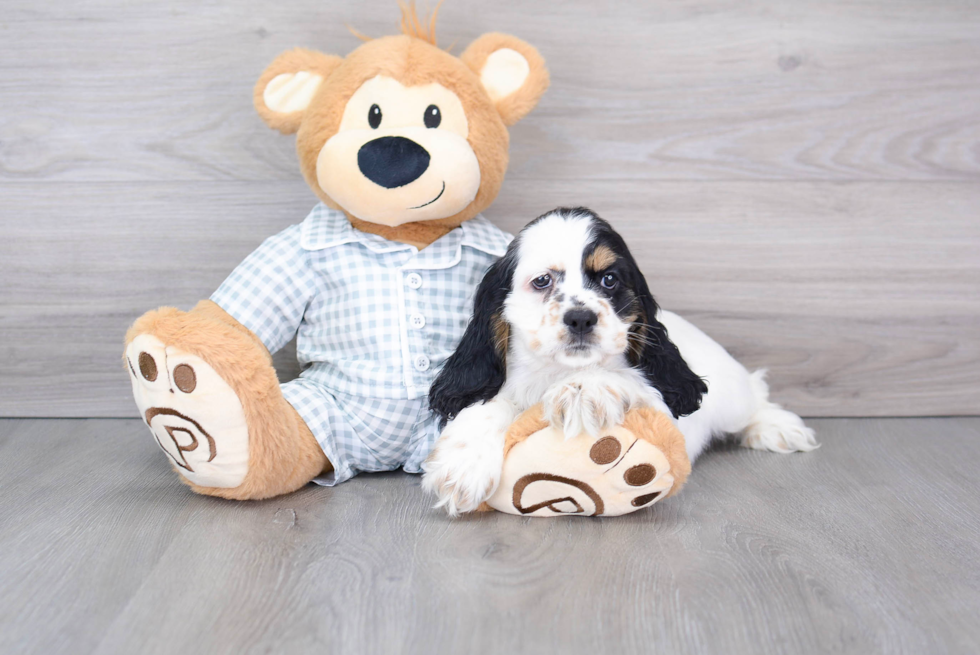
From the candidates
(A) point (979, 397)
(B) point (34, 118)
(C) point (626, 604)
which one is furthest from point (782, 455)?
(B) point (34, 118)

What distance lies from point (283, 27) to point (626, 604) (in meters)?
1.66

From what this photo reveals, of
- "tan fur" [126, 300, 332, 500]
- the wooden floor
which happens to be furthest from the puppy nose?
Result: "tan fur" [126, 300, 332, 500]

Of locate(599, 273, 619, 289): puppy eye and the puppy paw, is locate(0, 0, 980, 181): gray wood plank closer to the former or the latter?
locate(599, 273, 619, 289): puppy eye

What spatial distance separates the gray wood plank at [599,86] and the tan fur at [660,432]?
3.05 ft

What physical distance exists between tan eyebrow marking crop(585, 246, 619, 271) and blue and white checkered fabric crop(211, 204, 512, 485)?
0.36 m

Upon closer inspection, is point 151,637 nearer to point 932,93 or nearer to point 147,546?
point 147,546

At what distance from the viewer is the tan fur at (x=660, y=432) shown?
1358mm

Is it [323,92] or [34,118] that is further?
[34,118]

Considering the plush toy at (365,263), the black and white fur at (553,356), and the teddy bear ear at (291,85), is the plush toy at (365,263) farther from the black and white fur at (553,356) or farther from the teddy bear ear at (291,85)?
the black and white fur at (553,356)

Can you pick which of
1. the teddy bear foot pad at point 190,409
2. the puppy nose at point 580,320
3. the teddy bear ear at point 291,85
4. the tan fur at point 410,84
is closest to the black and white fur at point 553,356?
the puppy nose at point 580,320

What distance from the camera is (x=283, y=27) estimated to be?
80.0 inches

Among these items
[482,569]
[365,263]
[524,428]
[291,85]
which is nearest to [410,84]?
[291,85]

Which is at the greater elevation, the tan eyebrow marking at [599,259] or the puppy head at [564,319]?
the tan eyebrow marking at [599,259]

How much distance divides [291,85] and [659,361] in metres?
0.99
